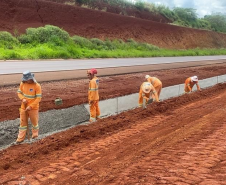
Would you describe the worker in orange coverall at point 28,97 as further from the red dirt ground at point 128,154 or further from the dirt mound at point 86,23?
the dirt mound at point 86,23

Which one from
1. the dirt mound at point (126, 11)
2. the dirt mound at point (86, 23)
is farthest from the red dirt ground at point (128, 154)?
the dirt mound at point (126, 11)

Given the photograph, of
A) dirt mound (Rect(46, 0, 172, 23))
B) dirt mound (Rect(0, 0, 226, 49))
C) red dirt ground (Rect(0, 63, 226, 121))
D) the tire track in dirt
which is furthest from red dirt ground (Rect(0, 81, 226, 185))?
dirt mound (Rect(46, 0, 172, 23))

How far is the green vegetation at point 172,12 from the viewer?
1944 inches

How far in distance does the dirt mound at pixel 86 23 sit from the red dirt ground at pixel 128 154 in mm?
25226

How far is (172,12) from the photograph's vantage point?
69.4 meters

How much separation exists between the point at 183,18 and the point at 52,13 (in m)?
43.5

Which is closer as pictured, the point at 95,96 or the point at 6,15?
the point at 95,96

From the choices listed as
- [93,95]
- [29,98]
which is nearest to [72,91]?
[93,95]

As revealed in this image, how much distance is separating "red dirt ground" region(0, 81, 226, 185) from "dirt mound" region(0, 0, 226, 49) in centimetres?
2523

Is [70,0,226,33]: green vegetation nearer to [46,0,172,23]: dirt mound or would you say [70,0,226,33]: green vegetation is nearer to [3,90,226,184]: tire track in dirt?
[46,0,172,23]: dirt mound

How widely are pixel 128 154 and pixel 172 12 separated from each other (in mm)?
67375

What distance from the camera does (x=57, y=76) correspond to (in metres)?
17.1

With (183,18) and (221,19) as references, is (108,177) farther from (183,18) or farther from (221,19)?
(221,19)

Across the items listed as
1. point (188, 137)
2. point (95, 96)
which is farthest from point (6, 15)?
point (188, 137)
